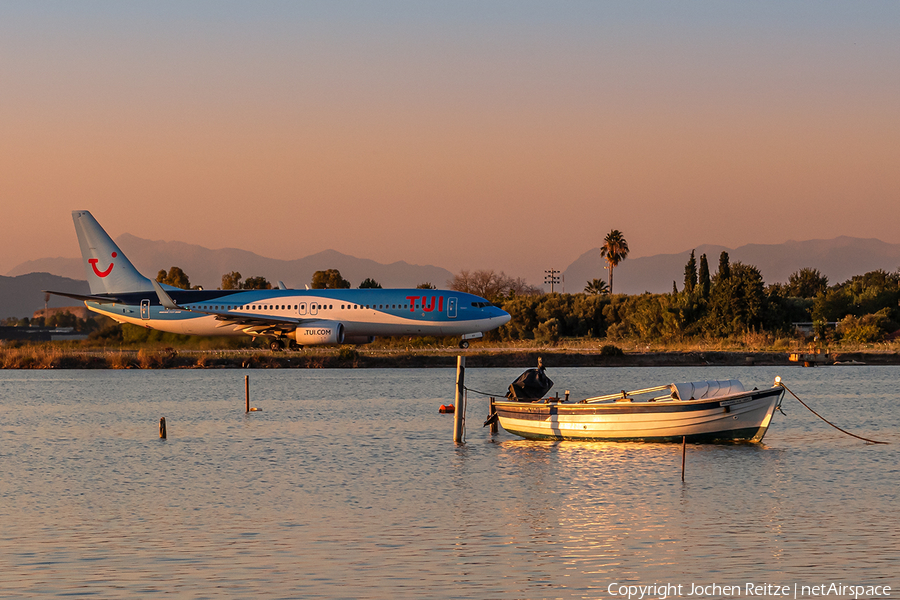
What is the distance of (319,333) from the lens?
7131cm

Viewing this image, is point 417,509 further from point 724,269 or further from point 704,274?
point 704,274

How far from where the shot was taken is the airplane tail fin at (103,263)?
78312mm

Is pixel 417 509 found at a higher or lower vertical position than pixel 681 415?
lower

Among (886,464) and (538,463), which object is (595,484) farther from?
(886,464)

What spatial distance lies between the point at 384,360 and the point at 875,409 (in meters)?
38.0

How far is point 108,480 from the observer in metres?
25.4

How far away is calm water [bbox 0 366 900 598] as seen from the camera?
14906 mm

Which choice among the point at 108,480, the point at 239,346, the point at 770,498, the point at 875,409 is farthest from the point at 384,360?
the point at 770,498

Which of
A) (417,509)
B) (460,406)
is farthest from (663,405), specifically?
(417,509)

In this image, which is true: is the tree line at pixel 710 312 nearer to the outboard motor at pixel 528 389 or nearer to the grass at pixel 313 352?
the grass at pixel 313 352

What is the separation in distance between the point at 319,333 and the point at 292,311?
2973mm

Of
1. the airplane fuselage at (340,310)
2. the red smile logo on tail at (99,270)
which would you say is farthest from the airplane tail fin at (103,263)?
the airplane fuselage at (340,310)

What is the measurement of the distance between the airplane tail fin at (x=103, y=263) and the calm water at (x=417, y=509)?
3760cm

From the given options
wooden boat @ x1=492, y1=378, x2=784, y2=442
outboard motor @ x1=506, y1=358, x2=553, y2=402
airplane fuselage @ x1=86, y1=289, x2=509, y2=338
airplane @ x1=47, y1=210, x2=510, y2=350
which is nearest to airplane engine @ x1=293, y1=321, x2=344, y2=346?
airplane @ x1=47, y1=210, x2=510, y2=350
